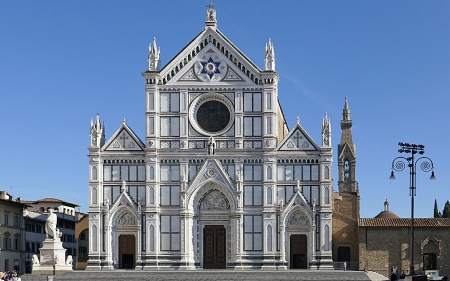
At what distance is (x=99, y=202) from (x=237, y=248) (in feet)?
32.3

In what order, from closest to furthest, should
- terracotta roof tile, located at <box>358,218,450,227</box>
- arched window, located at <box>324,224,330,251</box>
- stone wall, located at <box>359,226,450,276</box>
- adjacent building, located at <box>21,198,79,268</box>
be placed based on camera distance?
arched window, located at <box>324,224,330,251</box>, stone wall, located at <box>359,226,450,276</box>, terracotta roof tile, located at <box>358,218,450,227</box>, adjacent building, located at <box>21,198,79,268</box>

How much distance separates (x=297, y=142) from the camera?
56031 millimetres

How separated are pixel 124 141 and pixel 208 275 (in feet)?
40.9

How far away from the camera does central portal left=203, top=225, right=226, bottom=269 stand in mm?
56344

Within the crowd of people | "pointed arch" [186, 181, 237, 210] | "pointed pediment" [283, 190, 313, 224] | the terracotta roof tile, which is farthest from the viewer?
the terracotta roof tile

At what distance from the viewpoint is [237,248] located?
5528cm

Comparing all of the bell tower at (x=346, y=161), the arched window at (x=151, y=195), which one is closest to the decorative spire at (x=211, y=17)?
the arched window at (x=151, y=195)

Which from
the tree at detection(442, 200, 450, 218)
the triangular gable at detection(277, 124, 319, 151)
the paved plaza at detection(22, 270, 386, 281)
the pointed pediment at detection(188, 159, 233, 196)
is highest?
the triangular gable at detection(277, 124, 319, 151)

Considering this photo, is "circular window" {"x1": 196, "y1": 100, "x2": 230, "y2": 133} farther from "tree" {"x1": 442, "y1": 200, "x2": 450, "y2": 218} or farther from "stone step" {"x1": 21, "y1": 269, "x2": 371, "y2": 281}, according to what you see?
"tree" {"x1": 442, "y1": 200, "x2": 450, "y2": 218}

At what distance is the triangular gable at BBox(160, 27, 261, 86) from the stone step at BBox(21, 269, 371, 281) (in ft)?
43.8

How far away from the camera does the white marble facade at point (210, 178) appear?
182 feet

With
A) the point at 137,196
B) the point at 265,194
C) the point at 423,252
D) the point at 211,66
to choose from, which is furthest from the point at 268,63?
the point at 423,252

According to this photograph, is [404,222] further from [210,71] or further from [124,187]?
[124,187]

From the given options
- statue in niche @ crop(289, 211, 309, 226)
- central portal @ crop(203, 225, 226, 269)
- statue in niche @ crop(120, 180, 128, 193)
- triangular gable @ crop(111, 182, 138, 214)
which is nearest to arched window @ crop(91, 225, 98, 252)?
triangular gable @ crop(111, 182, 138, 214)
